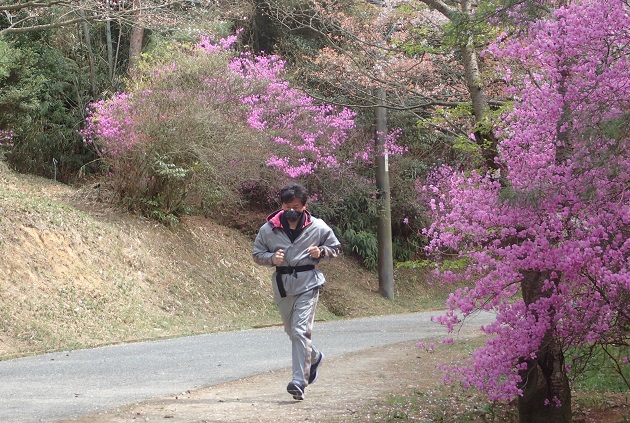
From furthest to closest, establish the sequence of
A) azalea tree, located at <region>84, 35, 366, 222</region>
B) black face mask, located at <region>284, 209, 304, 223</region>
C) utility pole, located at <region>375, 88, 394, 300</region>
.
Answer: utility pole, located at <region>375, 88, 394, 300</region>
azalea tree, located at <region>84, 35, 366, 222</region>
black face mask, located at <region>284, 209, 304, 223</region>

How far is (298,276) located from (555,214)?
2819mm

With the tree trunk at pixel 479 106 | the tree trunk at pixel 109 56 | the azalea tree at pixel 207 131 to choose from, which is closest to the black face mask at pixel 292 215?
the tree trunk at pixel 479 106

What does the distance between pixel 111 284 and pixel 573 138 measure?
13.3m

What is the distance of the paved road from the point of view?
817 cm

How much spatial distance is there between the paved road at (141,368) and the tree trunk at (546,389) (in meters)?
3.33

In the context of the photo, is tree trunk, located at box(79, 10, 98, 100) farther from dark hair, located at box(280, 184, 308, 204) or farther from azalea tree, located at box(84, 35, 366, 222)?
dark hair, located at box(280, 184, 308, 204)

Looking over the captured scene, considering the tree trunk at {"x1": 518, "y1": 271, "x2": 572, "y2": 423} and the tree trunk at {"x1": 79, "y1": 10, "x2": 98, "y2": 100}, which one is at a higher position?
the tree trunk at {"x1": 79, "y1": 10, "x2": 98, "y2": 100}

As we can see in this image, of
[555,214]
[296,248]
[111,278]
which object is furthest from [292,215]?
[111,278]

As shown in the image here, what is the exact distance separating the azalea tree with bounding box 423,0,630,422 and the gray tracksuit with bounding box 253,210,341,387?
1467 mm

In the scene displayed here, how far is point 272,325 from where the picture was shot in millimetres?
18734

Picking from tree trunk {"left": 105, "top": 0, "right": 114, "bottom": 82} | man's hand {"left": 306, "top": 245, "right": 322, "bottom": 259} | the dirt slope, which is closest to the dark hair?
man's hand {"left": 306, "top": 245, "right": 322, "bottom": 259}

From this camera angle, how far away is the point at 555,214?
6438 mm

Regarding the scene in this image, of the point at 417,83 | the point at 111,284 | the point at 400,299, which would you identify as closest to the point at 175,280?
the point at 111,284

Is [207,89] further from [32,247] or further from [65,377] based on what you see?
[65,377]
